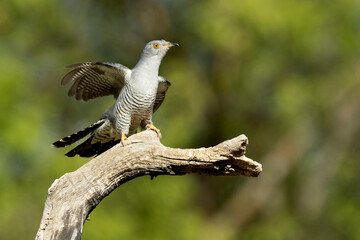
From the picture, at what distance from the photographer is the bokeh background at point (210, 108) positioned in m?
12.4

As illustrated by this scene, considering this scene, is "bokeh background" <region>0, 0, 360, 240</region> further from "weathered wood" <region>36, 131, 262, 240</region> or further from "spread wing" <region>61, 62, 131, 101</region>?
"weathered wood" <region>36, 131, 262, 240</region>

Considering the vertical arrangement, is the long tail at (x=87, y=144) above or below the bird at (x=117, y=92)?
below

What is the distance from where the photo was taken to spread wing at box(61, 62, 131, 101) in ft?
17.3

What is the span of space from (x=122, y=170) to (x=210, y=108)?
457 inches

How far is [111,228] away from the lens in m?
12.1

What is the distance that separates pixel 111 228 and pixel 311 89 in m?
6.13

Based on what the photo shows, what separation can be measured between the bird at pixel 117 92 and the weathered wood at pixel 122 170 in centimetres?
79

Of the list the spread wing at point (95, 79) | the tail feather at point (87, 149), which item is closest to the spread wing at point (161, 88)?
the spread wing at point (95, 79)

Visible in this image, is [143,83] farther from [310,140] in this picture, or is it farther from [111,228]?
[310,140]

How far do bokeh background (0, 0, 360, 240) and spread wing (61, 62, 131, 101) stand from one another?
20.9ft

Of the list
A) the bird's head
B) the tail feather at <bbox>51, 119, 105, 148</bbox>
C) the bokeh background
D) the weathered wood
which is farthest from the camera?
the bokeh background

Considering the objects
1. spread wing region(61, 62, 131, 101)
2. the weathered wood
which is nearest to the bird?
spread wing region(61, 62, 131, 101)

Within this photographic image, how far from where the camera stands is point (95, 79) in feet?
18.1

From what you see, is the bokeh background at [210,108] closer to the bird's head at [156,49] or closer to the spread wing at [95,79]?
the spread wing at [95,79]
